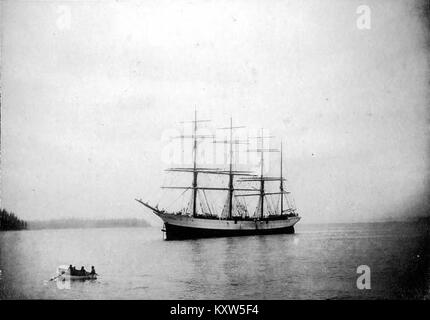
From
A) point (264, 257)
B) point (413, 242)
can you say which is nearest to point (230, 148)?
point (264, 257)

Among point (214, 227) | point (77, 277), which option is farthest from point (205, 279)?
point (214, 227)

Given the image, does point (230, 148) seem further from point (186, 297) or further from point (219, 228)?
point (219, 228)

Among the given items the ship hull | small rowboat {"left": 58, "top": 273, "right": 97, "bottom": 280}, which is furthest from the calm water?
the ship hull

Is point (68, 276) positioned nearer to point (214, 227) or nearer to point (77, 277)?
point (77, 277)

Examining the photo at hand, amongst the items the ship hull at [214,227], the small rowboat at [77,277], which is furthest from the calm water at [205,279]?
the ship hull at [214,227]

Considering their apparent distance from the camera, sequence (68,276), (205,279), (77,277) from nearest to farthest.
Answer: (77,277), (68,276), (205,279)

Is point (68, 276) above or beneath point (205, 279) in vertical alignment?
above

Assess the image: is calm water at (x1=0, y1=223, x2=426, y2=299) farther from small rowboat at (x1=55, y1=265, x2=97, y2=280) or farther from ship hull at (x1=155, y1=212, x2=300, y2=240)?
ship hull at (x1=155, y1=212, x2=300, y2=240)

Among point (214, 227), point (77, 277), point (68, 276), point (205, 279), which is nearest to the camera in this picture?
point (77, 277)
